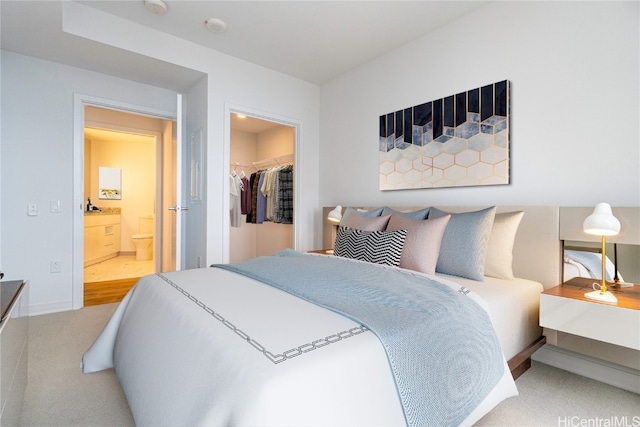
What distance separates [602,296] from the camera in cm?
154

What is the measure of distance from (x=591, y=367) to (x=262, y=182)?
4.06 m

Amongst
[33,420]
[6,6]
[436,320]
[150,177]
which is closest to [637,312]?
[436,320]

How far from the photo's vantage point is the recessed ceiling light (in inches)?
107

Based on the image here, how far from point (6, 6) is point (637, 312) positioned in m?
4.12

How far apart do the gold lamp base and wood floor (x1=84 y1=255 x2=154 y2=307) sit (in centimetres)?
→ 404

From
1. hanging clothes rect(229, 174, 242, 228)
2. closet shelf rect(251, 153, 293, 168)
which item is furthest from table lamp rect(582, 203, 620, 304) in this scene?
hanging clothes rect(229, 174, 242, 228)

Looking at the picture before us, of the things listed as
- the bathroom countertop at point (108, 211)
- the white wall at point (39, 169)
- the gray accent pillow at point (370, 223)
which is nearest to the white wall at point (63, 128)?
the white wall at point (39, 169)

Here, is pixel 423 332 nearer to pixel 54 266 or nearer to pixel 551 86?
pixel 551 86

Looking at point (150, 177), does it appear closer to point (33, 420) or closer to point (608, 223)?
point (33, 420)

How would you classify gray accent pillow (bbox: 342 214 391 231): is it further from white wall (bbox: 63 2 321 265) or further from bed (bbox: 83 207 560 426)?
white wall (bbox: 63 2 321 265)

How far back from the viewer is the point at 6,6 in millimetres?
2209

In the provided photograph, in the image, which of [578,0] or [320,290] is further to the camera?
[578,0]

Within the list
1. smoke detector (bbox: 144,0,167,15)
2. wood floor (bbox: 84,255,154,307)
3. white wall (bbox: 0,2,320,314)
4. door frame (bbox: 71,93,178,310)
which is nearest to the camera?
smoke detector (bbox: 144,0,167,15)

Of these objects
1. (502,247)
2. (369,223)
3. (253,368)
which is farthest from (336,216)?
(253,368)
